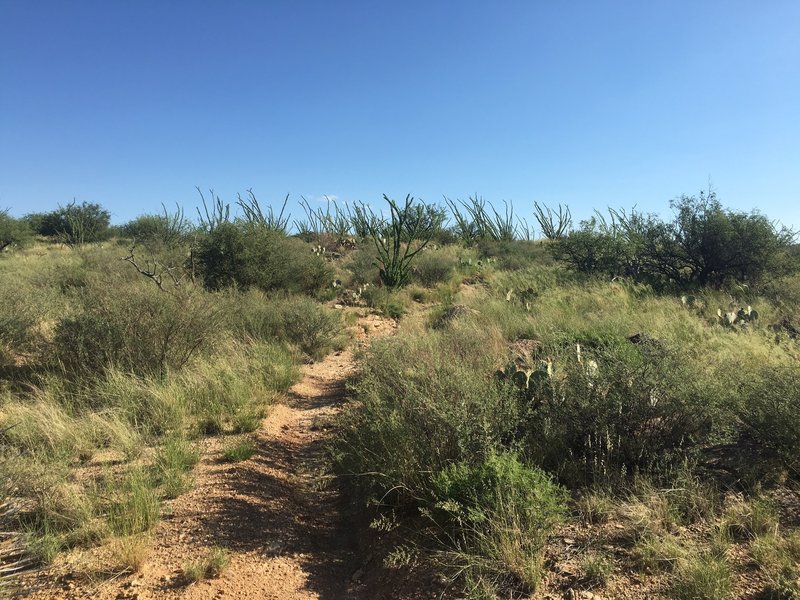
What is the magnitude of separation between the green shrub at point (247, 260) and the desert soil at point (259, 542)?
7.74m

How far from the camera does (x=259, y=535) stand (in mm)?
3684

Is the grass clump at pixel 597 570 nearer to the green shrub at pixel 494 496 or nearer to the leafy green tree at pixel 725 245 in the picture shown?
the green shrub at pixel 494 496

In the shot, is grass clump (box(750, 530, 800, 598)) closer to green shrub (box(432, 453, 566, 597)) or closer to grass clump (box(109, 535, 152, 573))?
green shrub (box(432, 453, 566, 597))

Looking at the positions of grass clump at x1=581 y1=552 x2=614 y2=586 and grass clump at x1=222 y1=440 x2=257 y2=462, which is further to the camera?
grass clump at x1=222 y1=440 x2=257 y2=462

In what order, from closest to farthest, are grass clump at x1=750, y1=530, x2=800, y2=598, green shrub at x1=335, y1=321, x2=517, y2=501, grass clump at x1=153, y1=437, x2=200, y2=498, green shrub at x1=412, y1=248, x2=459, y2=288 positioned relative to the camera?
grass clump at x1=750, y1=530, x2=800, y2=598
green shrub at x1=335, y1=321, x2=517, y2=501
grass clump at x1=153, y1=437, x2=200, y2=498
green shrub at x1=412, y1=248, x2=459, y2=288

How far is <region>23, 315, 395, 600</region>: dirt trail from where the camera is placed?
3.05m

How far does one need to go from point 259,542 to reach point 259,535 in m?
0.09

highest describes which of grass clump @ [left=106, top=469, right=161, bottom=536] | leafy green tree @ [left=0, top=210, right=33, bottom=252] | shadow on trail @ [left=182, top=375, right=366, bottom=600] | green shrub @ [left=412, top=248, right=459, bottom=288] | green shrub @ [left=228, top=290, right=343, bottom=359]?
leafy green tree @ [left=0, top=210, right=33, bottom=252]

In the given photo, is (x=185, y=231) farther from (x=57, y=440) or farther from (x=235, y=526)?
(x=235, y=526)

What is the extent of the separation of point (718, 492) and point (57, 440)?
5.66 m

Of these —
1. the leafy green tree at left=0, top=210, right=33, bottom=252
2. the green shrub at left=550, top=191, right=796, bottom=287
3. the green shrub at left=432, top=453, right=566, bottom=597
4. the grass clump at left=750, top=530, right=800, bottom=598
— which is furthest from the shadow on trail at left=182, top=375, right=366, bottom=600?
the leafy green tree at left=0, top=210, right=33, bottom=252

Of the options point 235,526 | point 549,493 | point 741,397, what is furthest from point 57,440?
point 741,397

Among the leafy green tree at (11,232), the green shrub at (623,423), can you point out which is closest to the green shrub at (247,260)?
the green shrub at (623,423)

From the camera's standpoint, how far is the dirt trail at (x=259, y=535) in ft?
10.0
